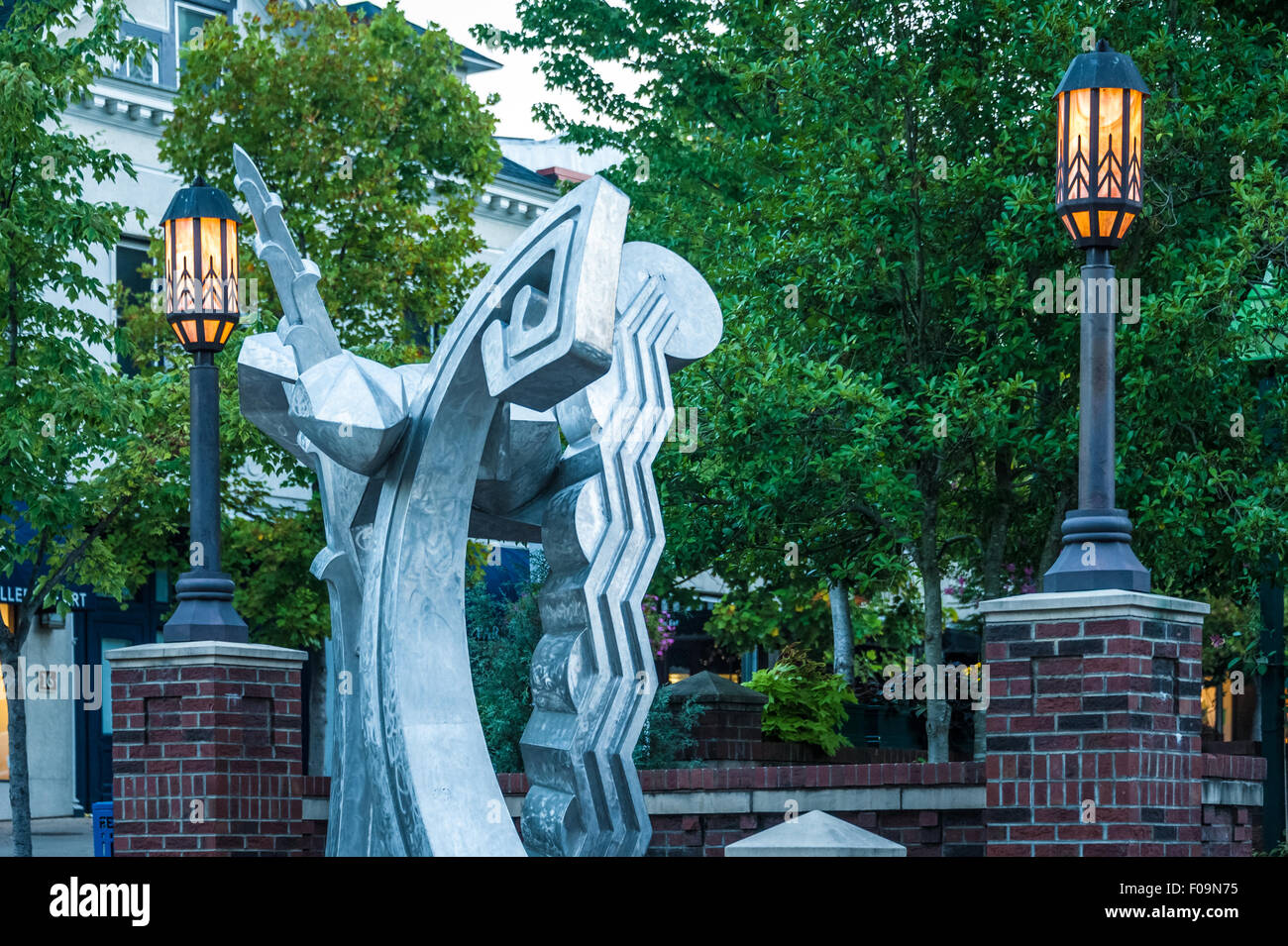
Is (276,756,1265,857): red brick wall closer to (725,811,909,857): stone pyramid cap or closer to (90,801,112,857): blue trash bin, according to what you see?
(725,811,909,857): stone pyramid cap

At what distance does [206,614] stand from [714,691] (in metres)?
6.89

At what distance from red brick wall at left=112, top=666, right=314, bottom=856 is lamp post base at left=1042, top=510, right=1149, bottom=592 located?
17.4 feet

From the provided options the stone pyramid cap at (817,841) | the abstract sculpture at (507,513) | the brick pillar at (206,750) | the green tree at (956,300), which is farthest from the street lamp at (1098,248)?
the brick pillar at (206,750)

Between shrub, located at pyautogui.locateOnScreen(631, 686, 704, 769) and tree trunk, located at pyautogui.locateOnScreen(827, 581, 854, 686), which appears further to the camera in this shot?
tree trunk, located at pyautogui.locateOnScreen(827, 581, 854, 686)

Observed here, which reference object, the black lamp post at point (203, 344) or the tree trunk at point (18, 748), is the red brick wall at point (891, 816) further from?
the tree trunk at point (18, 748)

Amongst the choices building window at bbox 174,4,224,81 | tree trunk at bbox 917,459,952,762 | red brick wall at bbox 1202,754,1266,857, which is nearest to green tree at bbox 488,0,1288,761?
tree trunk at bbox 917,459,952,762

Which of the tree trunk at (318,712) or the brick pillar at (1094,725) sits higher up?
the brick pillar at (1094,725)

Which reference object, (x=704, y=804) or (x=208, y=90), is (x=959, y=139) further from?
(x=208, y=90)

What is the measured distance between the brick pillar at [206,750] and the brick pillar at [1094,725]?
4682 mm

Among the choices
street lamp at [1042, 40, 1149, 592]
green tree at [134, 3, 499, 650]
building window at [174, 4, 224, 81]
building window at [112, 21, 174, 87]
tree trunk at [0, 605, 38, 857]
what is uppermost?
building window at [174, 4, 224, 81]

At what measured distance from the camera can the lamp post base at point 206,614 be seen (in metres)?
11.1

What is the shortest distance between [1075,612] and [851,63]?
7.63 meters

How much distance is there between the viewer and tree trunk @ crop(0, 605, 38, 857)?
604 inches

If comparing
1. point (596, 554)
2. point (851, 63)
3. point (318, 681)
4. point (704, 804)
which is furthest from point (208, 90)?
point (596, 554)
